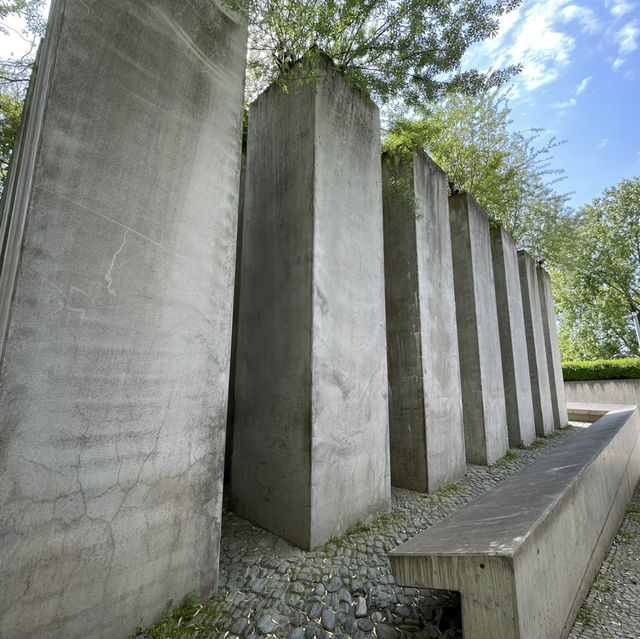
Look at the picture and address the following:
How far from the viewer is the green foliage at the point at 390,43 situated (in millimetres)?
3516

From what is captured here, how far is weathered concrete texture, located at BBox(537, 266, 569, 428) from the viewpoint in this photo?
10430 mm

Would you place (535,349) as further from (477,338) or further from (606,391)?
(606,391)

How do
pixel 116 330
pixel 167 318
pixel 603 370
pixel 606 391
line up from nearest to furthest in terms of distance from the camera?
1. pixel 116 330
2. pixel 167 318
3. pixel 606 391
4. pixel 603 370

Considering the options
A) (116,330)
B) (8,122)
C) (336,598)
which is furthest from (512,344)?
(8,122)

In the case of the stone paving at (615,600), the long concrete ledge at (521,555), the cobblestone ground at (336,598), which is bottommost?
the stone paving at (615,600)

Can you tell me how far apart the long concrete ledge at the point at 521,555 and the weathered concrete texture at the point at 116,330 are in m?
1.44

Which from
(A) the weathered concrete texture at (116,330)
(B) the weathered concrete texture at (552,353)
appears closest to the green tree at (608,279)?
(B) the weathered concrete texture at (552,353)

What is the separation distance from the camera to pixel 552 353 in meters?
11.0

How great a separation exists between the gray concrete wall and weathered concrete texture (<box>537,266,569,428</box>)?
15.7 ft

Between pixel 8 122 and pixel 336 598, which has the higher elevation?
pixel 8 122

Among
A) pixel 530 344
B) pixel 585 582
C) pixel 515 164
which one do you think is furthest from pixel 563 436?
pixel 585 582

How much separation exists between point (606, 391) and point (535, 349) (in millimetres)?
8724

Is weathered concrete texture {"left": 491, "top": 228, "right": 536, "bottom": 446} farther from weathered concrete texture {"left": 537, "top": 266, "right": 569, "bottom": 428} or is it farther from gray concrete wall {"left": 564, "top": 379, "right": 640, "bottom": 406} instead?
gray concrete wall {"left": 564, "top": 379, "right": 640, "bottom": 406}

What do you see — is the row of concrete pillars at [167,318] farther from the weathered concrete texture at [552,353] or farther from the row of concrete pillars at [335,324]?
the weathered concrete texture at [552,353]
